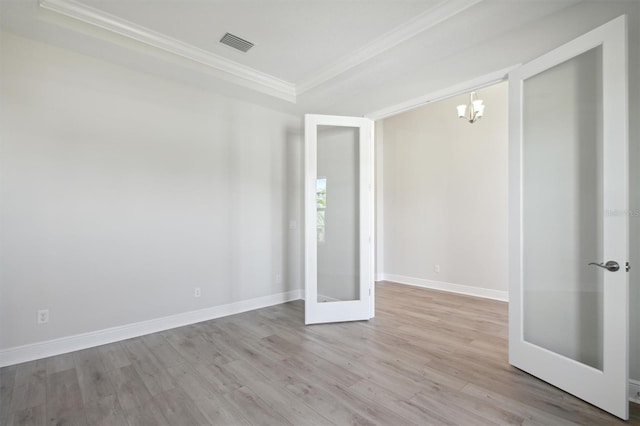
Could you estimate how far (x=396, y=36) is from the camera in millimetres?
2828

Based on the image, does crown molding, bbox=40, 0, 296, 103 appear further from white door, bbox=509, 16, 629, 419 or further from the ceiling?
white door, bbox=509, 16, 629, 419

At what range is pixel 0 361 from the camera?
8.16ft

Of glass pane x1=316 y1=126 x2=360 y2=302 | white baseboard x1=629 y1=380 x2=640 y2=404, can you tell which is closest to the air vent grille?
glass pane x1=316 y1=126 x2=360 y2=302

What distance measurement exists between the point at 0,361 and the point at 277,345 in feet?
7.65

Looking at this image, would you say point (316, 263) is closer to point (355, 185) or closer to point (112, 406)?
point (355, 185)

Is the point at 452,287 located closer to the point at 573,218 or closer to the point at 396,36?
the point at 573,218

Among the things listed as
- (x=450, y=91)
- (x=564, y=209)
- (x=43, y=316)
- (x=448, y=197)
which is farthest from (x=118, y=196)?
(x=448, y=197)

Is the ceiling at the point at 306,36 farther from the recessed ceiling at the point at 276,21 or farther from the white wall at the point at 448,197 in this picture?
the white wall at the point at 448,197

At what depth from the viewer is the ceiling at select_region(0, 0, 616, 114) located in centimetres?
242

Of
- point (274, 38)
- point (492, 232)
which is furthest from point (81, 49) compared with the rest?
point (492, 232)

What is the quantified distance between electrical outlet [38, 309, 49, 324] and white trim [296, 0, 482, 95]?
373cm

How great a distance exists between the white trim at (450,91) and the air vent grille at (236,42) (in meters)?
1.63

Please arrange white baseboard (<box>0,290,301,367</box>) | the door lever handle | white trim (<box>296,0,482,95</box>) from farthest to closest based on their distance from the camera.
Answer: white baseboard (<box>0,290,301,367</box>) → white trim (<box>296,0,482,95</box>) → the door lever handle

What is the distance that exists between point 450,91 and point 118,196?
11.9 ft
